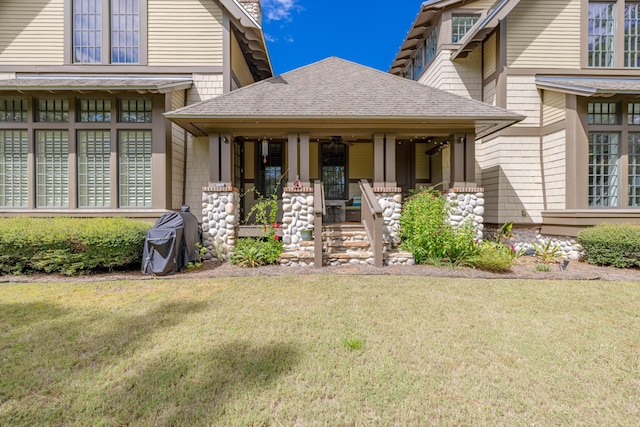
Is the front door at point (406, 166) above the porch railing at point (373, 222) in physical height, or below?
above

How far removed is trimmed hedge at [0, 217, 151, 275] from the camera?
580cm

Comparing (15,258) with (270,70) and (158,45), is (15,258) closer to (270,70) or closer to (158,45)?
(158,45)

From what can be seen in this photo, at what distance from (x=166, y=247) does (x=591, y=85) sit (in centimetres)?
1111

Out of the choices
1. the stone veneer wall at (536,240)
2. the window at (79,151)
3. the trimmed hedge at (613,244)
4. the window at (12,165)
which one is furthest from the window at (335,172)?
the window at (12,165)

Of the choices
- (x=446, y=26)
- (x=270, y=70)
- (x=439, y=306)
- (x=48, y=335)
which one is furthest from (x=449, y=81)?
(x=48, y=335)

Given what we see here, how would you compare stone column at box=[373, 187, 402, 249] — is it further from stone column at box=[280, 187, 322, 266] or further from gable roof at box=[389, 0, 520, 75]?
gable roof at box=[389, 0, 520, 75]

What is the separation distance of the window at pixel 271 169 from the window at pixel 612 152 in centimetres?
921

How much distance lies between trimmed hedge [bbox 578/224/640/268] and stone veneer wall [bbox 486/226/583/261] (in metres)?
0.68

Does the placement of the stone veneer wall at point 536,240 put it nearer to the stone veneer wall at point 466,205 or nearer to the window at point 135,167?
the stone veneer wall at point 466,205

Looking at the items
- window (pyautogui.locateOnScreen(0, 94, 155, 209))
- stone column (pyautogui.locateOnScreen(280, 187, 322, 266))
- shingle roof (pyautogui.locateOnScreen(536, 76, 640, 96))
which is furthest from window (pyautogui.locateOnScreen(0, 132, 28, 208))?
shingle roof (pyautogui.locateOnScreen(536, 76, 640, 96))

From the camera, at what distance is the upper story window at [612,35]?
855cm

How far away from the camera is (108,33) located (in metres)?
8.55

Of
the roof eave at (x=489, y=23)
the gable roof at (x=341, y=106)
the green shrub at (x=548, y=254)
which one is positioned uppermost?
the roof eave at (x=489, y=23)

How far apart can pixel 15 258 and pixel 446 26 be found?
42.4 ft
